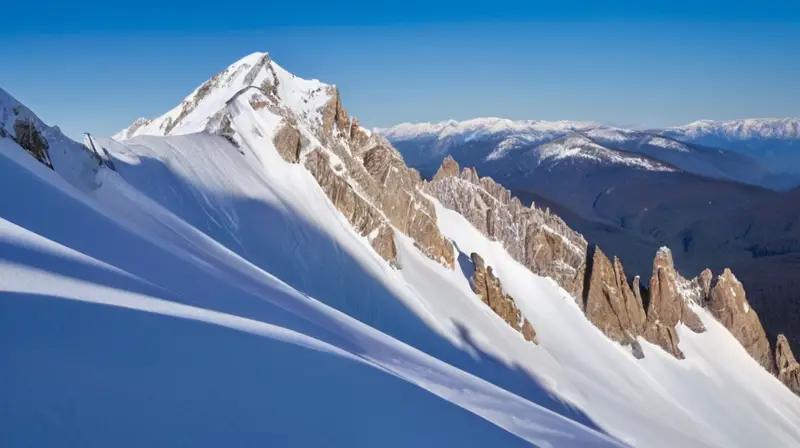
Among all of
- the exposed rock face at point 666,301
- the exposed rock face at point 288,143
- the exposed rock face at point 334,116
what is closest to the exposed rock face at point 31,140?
the exposed rock face at point 288,143

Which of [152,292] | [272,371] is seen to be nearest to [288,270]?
[152,292]

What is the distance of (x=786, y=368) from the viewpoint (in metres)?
74.4

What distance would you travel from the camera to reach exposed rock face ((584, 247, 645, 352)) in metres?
64.4

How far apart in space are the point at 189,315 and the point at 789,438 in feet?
222

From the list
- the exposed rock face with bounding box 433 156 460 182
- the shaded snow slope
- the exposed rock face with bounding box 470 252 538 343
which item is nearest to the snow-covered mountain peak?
the exposed rock face with bounding box 470 252 538 343

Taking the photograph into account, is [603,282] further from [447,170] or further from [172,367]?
[172,367]

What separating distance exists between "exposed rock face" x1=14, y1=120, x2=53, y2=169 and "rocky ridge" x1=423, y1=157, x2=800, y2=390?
52205 mm

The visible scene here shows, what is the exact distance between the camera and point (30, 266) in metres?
8.71

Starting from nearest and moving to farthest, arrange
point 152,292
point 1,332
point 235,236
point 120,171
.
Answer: point 1,332 → point 152,292 → point 120,171 → point 235,236

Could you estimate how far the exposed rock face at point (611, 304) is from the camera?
64438 millimetres

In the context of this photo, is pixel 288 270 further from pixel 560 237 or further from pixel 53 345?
pixel 560 237

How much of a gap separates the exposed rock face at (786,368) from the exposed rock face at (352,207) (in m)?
56.4

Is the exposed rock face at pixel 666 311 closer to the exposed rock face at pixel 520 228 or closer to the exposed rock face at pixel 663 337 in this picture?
the exposed rock face at pixel 663 337

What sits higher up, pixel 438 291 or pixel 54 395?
pixel 438 291
